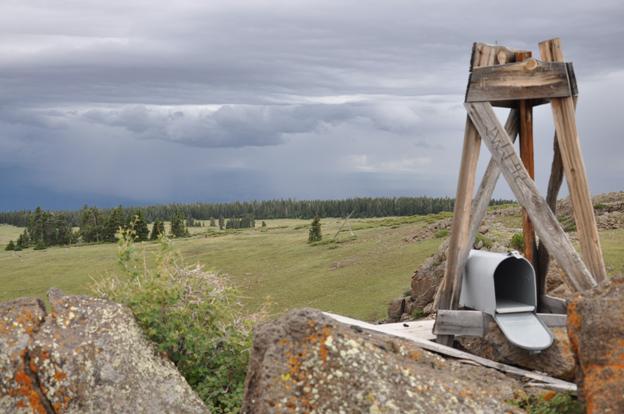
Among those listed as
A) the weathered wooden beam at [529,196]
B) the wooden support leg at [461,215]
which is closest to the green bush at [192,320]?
the wooden support leg at [461,215]

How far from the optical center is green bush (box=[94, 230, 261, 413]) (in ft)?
33.9

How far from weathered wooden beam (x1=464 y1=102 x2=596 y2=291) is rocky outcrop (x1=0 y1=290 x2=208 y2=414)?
5974 millimetres

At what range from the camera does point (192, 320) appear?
11070 mm

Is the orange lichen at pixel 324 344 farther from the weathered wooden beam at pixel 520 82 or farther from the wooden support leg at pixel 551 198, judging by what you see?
the wooden support leg at pixel 551 198

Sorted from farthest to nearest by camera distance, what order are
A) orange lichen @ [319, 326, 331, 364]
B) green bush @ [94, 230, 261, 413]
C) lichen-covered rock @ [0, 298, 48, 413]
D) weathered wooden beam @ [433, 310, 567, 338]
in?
weathered wooden beam @ [433, 310, 567, 338] < green bush @ [94, 230, 261, 413] < lichen-covered rock @ [0, 298, 48, 413] < orange lichen @ [319, 326, 331, 364]

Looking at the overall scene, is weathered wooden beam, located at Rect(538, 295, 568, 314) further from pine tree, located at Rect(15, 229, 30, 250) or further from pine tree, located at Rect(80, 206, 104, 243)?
pine tree, located at Rect(15, 229, 30, 250)

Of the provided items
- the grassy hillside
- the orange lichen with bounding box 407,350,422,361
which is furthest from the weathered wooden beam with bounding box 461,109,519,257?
the grassy hillside

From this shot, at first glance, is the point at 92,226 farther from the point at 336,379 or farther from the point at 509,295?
the point at 336,379

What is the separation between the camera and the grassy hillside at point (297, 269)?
28.0 m

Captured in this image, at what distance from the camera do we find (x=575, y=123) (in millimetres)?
10945

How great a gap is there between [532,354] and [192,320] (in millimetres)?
5352

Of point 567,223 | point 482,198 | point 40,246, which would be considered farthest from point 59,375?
point 40,246

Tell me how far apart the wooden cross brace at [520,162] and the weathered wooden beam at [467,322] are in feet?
0.87

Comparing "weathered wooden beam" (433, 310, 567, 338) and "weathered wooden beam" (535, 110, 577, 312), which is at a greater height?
"weathered wooden beam" (535, 110, 577, 312)
